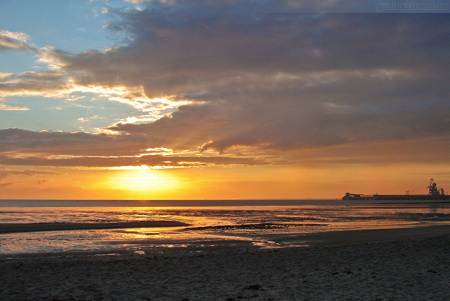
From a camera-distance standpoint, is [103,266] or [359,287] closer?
[359,287]

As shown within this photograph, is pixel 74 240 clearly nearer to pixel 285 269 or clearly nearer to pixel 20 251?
pixel 20 251

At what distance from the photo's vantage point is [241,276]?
53.5 feet

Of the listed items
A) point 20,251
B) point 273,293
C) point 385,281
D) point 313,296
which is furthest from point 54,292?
point 20,251

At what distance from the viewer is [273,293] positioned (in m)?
13.2

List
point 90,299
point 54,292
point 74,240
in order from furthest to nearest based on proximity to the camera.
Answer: point 74,240
point 54,292
point 90,299

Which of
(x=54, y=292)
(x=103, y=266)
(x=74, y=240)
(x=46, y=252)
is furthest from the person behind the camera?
(x=74, y=240)

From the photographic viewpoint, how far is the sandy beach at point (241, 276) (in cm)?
1305

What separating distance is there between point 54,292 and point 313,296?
9.51 metres

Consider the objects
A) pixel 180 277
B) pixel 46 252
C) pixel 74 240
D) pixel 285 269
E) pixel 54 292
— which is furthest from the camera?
pixel 74 240

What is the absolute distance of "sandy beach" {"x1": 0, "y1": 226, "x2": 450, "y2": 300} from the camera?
1305cm

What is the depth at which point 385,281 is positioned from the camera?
47.8 ft

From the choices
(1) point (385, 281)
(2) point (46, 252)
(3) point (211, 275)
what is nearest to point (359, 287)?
(1) point (385, 281)

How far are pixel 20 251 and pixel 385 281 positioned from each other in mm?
23867

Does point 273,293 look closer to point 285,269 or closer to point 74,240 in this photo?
point 285,269
